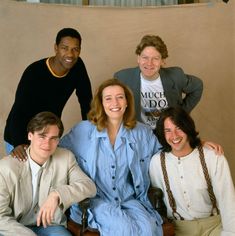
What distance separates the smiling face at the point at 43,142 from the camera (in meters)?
2.14

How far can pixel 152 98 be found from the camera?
279 cm

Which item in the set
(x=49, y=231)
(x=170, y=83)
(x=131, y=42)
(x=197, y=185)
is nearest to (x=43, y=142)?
(x=49, y=231)

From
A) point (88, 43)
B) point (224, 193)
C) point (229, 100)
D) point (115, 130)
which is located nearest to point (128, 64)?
point (88, 43)

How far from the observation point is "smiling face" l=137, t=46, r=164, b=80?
264cm

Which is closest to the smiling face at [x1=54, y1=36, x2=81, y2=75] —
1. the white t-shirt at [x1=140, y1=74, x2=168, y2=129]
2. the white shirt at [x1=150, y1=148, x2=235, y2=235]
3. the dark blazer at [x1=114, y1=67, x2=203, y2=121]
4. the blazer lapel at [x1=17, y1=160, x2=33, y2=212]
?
the dark blazer at [x1=114, y1=67, x2=203, y2=121]

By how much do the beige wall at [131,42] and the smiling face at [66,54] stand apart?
31.8 inches

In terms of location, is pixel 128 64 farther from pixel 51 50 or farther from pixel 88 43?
pixel 51 50

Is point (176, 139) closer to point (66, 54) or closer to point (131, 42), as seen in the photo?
point (66, 54)

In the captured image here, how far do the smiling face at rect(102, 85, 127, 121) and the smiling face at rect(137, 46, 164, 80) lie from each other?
1.12 feet

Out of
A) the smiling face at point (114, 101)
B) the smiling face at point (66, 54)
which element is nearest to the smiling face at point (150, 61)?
the smiling face at point (114, 101)

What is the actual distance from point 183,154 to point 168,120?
23cm

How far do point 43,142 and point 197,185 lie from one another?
3.04 ft

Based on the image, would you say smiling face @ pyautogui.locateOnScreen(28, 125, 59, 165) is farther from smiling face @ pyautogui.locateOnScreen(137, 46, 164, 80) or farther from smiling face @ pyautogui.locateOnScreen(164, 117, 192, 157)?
smiling face @ pyautogui.locateOnScreen(137, 46, 164, 80)

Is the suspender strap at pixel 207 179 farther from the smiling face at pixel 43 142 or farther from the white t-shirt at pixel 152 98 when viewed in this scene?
the smiling face at pixel 43 142
